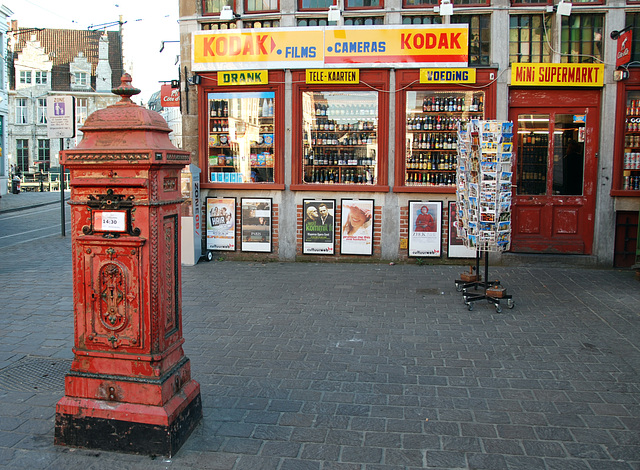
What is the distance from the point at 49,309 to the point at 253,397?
3.95 metres

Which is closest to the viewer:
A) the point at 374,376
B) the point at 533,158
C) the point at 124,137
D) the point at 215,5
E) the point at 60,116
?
the point at 124,137

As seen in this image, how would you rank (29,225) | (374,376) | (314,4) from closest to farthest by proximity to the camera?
1. (374,376)
2. (314,4)
3. (29,225)

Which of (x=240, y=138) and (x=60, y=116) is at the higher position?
(x=60, y=116)

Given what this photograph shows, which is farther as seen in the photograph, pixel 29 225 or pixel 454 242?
pixel 29 225

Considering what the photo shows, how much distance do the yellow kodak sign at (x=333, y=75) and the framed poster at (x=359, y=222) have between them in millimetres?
2197

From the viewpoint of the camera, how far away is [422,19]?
10.8 meters

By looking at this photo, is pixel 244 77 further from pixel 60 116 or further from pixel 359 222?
pixel 60 116

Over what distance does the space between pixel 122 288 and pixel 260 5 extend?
28.9 feet

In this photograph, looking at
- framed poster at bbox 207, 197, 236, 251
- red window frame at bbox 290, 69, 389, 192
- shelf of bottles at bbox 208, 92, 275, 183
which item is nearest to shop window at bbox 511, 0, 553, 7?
red window frame at bbox 290, 69, 389, 192

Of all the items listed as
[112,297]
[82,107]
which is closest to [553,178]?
[112,297]

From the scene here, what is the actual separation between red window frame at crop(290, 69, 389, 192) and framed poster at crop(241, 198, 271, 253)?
69 cm

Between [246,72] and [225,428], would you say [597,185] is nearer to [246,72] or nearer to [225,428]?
[246,72]

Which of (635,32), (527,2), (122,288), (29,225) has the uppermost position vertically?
(527,2)

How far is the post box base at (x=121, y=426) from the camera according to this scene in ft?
12.2
